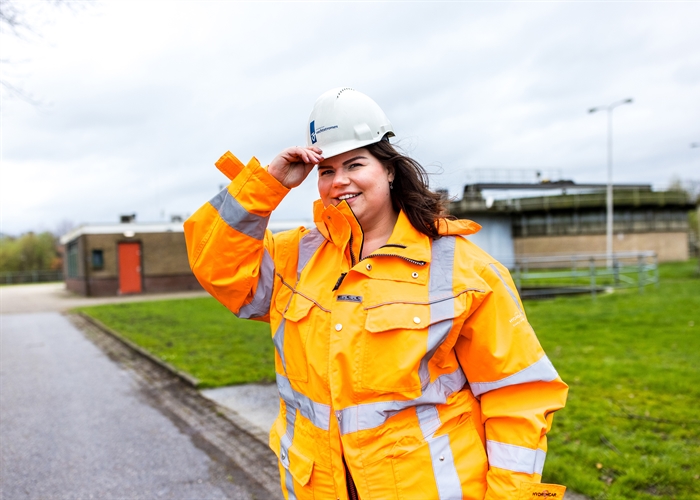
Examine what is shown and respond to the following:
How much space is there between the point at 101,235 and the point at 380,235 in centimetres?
2726

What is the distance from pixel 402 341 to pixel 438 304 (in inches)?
6.8

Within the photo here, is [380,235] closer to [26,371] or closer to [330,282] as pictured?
[330,282]

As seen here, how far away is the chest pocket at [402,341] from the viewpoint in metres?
1.80

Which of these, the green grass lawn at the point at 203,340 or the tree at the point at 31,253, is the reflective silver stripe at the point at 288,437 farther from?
the tree at the point at 31,253

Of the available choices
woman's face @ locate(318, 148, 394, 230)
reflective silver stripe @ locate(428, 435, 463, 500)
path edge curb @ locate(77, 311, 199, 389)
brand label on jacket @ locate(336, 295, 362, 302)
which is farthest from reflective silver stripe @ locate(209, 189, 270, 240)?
path edge curb @ locate(77, 311, 199, 389)

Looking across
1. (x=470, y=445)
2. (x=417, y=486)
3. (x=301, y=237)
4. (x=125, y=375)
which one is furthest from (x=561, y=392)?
(x=125, y=375)

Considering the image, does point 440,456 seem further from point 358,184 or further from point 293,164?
point 293,164

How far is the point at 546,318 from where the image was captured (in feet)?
37.4

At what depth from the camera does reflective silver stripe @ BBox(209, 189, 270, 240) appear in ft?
6.87

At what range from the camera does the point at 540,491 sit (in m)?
1.83

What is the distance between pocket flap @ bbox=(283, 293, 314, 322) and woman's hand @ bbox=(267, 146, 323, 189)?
1.46 feet

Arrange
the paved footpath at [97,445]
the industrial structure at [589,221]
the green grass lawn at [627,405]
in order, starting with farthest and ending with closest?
the industrial structure at [589,221] → the paved footpath at [97,445] → the green grass lawn at [627,405]

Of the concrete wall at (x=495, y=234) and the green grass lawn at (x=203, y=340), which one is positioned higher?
the concrete wall at (x=495, y=234)

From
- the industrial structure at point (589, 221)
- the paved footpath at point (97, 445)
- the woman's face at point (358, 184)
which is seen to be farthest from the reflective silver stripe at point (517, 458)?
the industrial structure at point (589, 221)
